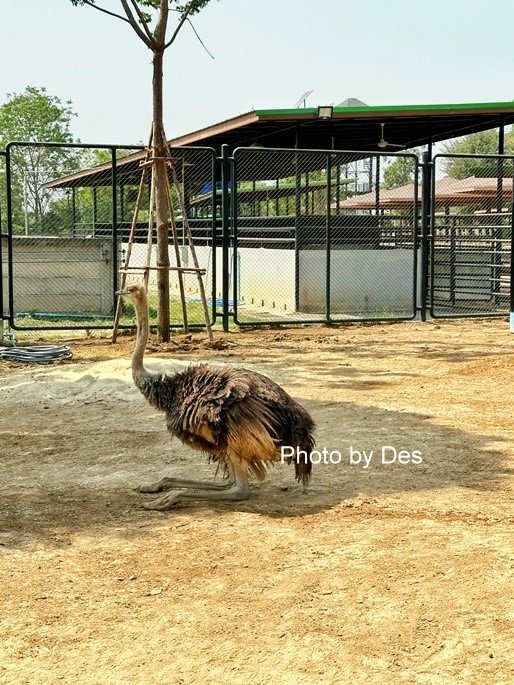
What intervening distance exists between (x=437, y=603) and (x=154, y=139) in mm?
8727

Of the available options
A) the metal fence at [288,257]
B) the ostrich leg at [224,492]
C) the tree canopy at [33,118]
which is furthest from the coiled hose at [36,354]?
the tree canopy at [33,118]

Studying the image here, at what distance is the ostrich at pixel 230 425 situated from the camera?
5180 mm

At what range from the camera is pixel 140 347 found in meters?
6.04

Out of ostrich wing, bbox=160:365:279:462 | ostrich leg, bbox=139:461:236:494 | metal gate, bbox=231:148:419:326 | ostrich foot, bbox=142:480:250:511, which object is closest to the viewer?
ostrich wing, bbox=160:365:279:462

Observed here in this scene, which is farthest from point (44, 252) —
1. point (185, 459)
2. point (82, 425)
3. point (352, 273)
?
point (185, 459)

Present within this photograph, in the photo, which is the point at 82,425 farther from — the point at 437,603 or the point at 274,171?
the point at 274,171

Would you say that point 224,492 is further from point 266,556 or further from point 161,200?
point 161,200

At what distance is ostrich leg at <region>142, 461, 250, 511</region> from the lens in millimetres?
5293

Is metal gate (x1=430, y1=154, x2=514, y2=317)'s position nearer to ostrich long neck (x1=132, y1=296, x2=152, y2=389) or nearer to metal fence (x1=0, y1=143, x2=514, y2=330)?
metal fence (x1=0, y1=143, x2=514, y2=330)

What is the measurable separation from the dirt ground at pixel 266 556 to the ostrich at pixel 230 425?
0.14 meters

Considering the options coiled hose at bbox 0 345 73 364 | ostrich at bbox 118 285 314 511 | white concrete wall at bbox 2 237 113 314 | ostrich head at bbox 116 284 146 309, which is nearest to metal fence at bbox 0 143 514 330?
white concrete wall at bbox 2 237 113 314

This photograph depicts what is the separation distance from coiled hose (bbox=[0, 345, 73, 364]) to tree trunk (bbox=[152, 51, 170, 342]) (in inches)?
59.5

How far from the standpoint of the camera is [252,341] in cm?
1242

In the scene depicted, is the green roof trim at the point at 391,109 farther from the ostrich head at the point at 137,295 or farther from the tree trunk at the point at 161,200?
the ostrich head at the point at 137,295
